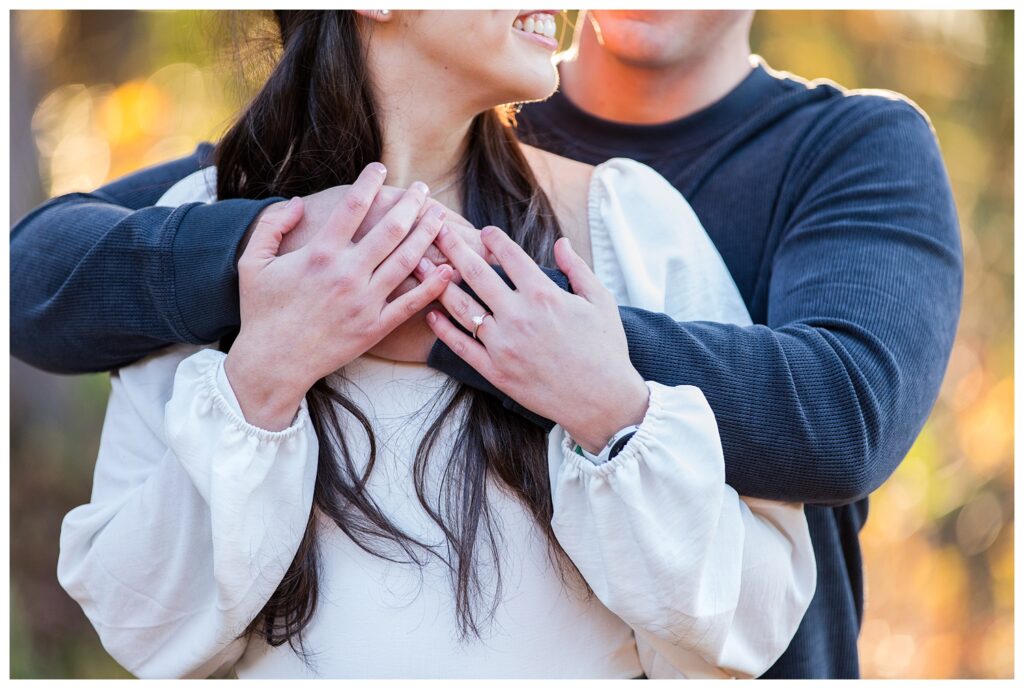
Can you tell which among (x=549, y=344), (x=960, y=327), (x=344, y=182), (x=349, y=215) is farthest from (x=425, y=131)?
(x=960, y=327)

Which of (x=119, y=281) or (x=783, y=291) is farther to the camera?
(x=783, y=291)

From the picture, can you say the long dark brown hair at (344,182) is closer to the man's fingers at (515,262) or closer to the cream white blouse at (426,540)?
the cream white blouse at (426,540)

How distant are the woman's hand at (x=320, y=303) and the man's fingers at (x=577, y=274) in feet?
0.40

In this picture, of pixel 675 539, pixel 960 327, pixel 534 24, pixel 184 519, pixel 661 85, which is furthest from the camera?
pixel 960 327

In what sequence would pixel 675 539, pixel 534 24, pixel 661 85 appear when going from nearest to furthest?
pixel 675 539 < pixel 534 24 < pixel 661 85

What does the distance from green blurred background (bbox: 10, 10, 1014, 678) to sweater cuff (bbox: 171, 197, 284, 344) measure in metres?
1.96

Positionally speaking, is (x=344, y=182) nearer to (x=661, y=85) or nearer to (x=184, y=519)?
(x=184, y=519)

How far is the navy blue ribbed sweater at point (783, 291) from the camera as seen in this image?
112 cm

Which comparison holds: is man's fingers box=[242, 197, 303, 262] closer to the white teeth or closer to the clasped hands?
the clasped hands

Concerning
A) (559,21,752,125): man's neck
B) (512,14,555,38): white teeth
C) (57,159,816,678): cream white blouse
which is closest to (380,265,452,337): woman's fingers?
(57,159,816,678): cream white blouse

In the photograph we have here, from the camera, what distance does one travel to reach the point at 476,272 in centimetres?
109

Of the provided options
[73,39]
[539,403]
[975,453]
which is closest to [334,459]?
[539,403]

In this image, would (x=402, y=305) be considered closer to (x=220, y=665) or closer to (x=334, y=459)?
(x=334, y=459)

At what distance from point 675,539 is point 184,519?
0.54m
